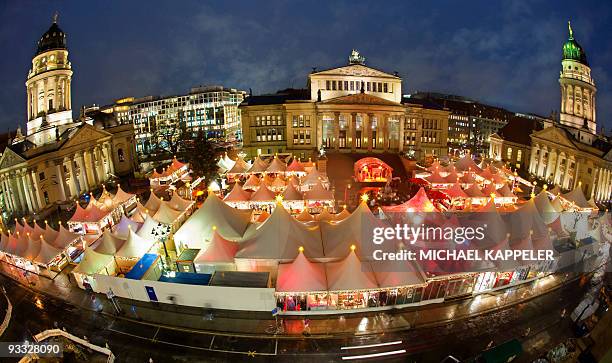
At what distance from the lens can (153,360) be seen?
54.6 ft

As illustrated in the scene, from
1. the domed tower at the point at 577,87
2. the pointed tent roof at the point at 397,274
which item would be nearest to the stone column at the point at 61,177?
the pointed tent roof at the point at 397,274

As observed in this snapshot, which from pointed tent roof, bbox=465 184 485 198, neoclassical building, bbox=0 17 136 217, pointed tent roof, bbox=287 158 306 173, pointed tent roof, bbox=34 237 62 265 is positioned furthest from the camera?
pointed tent roof, bbox=287 158 306 173

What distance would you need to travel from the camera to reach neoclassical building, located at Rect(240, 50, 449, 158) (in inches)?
2184

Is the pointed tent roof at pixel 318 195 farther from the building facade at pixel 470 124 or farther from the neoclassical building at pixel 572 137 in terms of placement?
the building facade at pixel 470 124

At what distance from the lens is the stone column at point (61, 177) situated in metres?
40.2

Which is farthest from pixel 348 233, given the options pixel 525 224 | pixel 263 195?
pixel 263 195

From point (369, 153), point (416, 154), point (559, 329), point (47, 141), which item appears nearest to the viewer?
point (559, 329)

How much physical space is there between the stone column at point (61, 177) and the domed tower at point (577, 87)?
6757cm

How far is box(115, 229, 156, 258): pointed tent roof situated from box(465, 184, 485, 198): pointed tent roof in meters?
29.2

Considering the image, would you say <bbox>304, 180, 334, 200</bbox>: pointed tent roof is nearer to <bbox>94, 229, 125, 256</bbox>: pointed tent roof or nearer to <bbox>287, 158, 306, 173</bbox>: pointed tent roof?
<bbox>287, 158, 306, 173</bbox>: pointed tent roof

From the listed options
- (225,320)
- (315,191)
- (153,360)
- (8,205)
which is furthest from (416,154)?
(8,205)

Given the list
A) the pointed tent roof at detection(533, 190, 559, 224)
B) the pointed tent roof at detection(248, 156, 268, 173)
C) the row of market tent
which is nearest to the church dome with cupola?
the pointed tent roof at detection(248, 156, 268, 173)

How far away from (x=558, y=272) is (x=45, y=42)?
207 feet

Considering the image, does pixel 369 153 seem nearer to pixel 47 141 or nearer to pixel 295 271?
pixel 295 271
